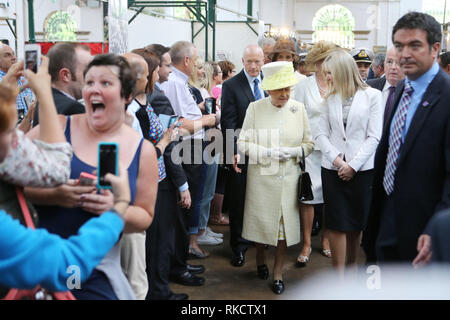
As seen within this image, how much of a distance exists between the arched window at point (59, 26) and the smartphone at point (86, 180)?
14.3 ft

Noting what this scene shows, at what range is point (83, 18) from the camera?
21.7ft

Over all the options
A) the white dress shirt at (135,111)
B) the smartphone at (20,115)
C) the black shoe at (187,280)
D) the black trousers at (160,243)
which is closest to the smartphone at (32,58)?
the white dress shirt at (135,111)

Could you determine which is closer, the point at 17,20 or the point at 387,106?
the point at 387,106

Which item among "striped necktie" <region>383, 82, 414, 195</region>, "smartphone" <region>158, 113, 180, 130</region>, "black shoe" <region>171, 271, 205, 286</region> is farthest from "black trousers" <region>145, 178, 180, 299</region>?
"striped necktie" <region>383, 82, 414, 195</region>

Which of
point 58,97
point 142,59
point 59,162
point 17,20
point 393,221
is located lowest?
point 393,221

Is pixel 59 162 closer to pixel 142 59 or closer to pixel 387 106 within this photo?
pixel 142 59

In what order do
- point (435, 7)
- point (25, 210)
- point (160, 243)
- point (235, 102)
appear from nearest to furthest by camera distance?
point (25, 210)
point (160, 243)
point (235, 102)
point (435, 7)

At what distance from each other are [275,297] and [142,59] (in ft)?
6.84

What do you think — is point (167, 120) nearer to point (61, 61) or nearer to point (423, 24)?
point (61, 61)

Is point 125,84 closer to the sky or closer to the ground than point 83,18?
closer to the ground

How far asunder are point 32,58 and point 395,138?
1.79m

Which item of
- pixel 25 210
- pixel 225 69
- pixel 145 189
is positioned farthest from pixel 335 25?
pixel 25 210

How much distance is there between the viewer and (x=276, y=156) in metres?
3.78

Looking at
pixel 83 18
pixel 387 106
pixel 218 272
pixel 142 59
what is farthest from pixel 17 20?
pixel 387 106
